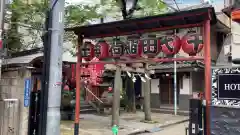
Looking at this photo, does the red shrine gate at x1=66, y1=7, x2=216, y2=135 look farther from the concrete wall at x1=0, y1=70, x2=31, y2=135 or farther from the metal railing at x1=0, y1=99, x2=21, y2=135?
the metal railing at x1=0, y1=99, x2=21, y2=135

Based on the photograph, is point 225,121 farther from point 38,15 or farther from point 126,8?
point 126,8

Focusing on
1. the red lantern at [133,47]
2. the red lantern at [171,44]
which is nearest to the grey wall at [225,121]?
the red lantern at [171,44]

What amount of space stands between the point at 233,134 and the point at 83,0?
46.1 feet

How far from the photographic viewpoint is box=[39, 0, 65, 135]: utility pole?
7094 millimetres

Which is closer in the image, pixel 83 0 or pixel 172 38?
pixel 172 38

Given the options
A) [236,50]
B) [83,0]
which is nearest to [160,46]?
[236,50]

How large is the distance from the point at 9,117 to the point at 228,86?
6422mm

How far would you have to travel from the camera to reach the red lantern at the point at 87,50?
10.1 metres

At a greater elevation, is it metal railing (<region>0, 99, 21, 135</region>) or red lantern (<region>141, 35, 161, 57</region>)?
red lantern (<region>141, 35, 161, 57</region>)

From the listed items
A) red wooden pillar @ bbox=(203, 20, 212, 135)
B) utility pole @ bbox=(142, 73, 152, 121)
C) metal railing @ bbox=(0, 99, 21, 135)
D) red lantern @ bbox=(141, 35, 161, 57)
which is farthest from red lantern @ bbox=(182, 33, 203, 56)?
utility pole @ bbox=(142, 73, 152, 121)

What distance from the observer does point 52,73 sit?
7.20m

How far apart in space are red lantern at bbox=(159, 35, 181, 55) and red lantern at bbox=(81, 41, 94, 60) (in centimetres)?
304

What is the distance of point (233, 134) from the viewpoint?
5.92m

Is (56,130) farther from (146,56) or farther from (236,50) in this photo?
(236,50)
